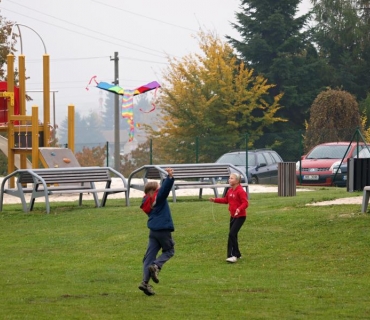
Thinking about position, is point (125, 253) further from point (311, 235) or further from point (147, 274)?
point (147, 274)

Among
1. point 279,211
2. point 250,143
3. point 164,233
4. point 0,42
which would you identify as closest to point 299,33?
point 250,143

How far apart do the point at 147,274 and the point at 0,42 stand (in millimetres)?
37614

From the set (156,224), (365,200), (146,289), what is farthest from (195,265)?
(365,200)

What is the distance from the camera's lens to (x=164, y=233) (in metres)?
11.3

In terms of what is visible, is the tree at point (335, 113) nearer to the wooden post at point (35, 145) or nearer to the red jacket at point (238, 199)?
the wooden post at point (35, 145)

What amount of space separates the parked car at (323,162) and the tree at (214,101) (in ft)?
50.7

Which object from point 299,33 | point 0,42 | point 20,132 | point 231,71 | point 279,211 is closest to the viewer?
point 279,211

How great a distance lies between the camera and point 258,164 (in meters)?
36.8

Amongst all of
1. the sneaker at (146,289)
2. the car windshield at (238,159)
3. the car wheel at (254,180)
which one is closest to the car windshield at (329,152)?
the car wheel at (254,180)

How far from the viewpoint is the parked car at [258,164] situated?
36.4 meters

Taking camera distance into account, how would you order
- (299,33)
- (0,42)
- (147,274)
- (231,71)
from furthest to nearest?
1. (299,33)
2. (231,71)
3. (0,42)
4. (147,274)

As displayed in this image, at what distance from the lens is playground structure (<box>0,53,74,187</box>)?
94.8 ft

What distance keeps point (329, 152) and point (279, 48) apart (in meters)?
23.0

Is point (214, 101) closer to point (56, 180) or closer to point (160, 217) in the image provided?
point (56, 180)
